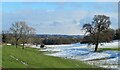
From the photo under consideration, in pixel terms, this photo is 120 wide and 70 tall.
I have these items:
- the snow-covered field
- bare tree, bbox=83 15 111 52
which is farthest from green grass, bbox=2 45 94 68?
bare tree, bbox=83 15 111 52

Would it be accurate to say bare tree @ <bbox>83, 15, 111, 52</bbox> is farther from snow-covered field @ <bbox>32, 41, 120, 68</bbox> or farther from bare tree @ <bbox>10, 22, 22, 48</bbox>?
bare tree @ <bbox>10, 22, 22, 48</bbox>

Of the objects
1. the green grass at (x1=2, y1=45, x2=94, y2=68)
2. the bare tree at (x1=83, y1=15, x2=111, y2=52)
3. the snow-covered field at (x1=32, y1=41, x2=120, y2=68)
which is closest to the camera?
the green grass at (x1=2, y1=45, x2=94, y2=68)

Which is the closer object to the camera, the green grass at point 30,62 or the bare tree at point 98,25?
the green grass at point 30,62

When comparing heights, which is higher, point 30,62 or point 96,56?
point 30,62

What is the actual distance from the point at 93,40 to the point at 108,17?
22.7 feet

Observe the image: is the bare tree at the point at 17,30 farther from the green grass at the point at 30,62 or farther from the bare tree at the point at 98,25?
the green grass at the point at 30,62

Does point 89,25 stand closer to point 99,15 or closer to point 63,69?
point 99,15

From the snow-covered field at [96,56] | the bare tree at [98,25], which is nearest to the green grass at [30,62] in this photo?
the snow-covered field at [96,56]

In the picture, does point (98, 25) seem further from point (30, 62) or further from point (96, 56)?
point (30, 62)

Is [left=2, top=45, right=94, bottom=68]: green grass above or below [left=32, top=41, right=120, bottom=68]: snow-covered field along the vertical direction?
above

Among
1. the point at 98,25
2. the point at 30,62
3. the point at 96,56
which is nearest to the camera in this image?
the point at 30,62

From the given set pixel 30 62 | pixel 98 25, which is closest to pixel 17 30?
pixel 98 25

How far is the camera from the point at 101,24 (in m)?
74.9

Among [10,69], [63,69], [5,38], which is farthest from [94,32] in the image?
[10,69]
